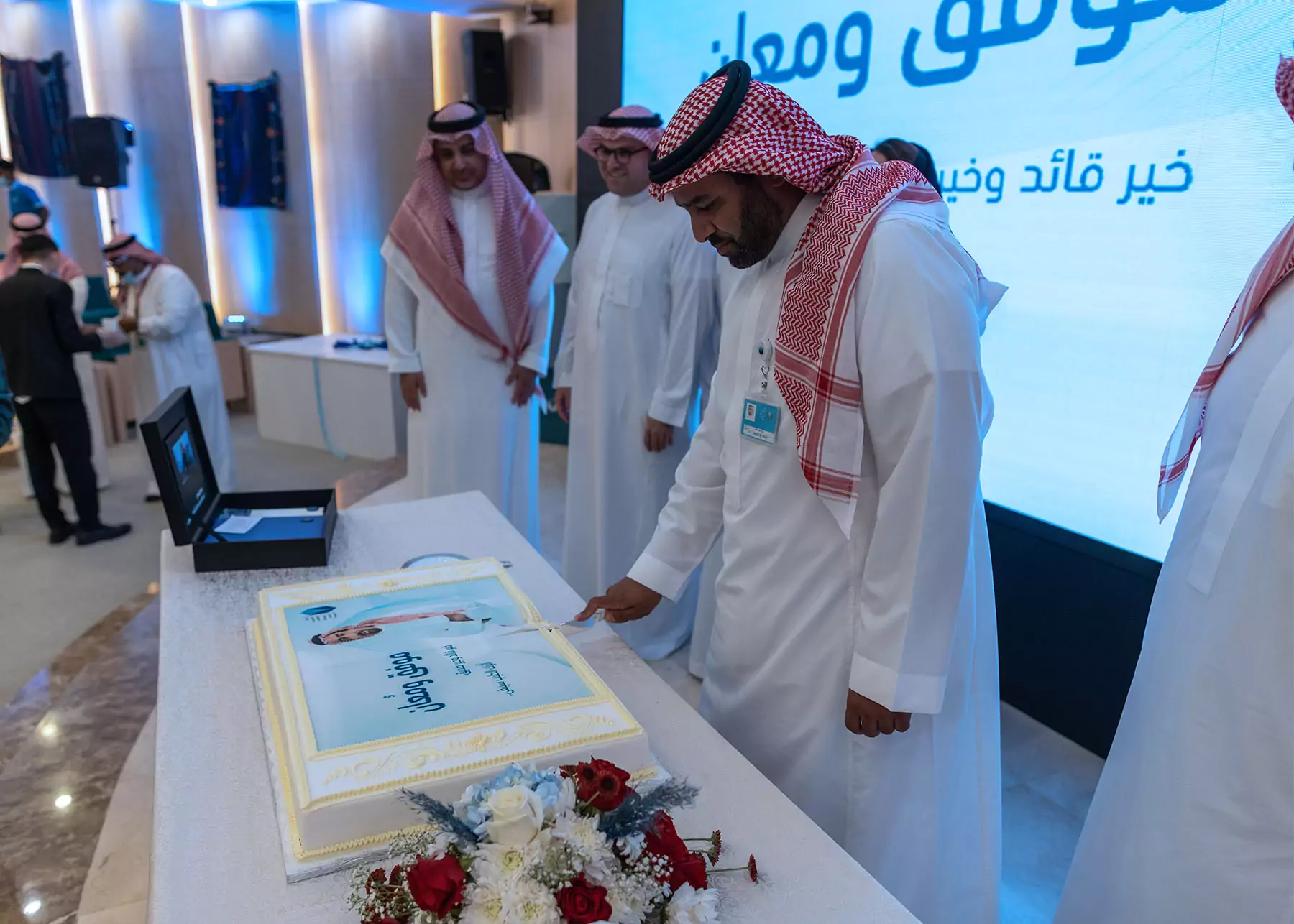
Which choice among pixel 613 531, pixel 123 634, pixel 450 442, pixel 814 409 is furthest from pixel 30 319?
pixel 814 409

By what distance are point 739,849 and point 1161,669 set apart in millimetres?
814

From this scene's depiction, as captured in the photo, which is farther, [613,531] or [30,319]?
[30,319]

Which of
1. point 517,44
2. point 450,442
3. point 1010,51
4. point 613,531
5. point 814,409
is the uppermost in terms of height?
point 517,44

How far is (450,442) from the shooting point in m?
3.38

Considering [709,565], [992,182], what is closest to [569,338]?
[709,565]

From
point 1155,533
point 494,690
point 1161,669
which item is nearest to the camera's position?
point 494,690

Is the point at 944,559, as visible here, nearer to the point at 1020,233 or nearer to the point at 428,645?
the point at 428,645

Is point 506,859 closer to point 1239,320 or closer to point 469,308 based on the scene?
point 1239,320

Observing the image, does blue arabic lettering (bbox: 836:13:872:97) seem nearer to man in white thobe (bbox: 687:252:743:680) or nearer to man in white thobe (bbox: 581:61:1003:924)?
man in white thobe (bbox: 687:252:743:680)

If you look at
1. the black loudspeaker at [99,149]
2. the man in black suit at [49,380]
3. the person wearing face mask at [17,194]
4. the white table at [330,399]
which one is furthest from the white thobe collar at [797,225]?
the black loudspeaker at [99,149]

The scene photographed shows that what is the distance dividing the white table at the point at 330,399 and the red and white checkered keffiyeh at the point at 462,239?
243cm

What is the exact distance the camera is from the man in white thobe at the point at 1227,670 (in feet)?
4.03

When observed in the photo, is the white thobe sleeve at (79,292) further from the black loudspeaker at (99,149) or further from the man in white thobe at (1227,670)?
the man in white thobe at (1227,670)

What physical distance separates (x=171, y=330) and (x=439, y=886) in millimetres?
4484
